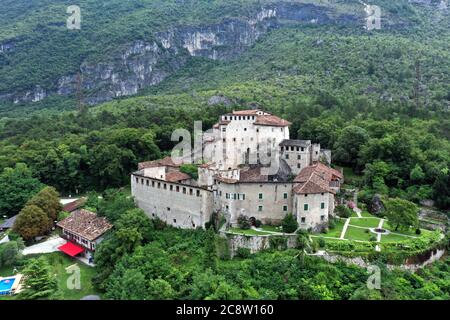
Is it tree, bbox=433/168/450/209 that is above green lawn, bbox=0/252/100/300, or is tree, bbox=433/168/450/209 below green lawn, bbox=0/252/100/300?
above

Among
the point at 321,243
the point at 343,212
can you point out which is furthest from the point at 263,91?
the point at 321,243

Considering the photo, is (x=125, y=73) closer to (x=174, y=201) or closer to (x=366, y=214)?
(x=174, y=201)

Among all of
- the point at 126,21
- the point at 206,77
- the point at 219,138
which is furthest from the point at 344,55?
the point at 126,21

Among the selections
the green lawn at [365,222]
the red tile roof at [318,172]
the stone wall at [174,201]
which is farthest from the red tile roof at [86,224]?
the green lawn at [365,222]

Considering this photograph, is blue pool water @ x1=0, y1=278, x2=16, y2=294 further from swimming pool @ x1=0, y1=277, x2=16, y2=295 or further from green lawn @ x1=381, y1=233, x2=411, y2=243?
green lawn @ x1=381, y1=233, x2=411, y2=243

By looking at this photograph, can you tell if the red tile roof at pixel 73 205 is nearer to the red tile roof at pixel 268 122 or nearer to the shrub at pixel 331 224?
the red tile roof at pixel 268 122

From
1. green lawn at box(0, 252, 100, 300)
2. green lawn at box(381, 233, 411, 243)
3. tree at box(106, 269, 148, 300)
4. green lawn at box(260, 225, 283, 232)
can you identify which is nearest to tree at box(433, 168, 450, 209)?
green lawn at box(381, 233, 411, 243)

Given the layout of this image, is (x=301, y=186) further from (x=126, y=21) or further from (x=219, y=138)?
(x=126, y=21)
